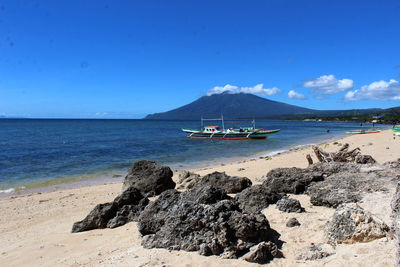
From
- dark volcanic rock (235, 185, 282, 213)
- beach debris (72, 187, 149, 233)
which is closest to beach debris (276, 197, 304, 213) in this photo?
dark volcanic rock (235, 185, 282, 213)

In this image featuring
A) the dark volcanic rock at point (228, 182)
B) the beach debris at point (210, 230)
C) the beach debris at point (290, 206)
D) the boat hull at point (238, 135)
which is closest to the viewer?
the beach debris at point (210, 230)

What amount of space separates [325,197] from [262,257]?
8.56ft

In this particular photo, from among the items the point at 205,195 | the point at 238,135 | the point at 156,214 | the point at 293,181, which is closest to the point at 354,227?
the point at 205,195

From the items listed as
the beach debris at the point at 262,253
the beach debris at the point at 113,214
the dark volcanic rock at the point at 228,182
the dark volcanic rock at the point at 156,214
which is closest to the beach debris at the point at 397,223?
the beach debris at the point at 262,253

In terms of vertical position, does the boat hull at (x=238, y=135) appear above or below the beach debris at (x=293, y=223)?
below

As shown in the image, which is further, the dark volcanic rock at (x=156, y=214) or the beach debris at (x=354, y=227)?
the dark volcanic rock at (x=156, y=214)

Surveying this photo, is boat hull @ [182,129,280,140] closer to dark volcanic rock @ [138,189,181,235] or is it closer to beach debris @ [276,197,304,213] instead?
beach debris @ [276,197,304,213]

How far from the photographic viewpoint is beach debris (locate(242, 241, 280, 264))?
3529mm

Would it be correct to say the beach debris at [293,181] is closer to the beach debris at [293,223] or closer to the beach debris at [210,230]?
the beach debris at [293,223]

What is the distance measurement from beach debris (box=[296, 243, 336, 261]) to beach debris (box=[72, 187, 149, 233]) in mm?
3468

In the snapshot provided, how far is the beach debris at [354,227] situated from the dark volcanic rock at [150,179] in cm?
559

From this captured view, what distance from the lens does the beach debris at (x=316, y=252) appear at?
342 centimetres

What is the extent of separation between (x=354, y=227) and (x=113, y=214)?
4.56m

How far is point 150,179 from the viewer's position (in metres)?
8.62
